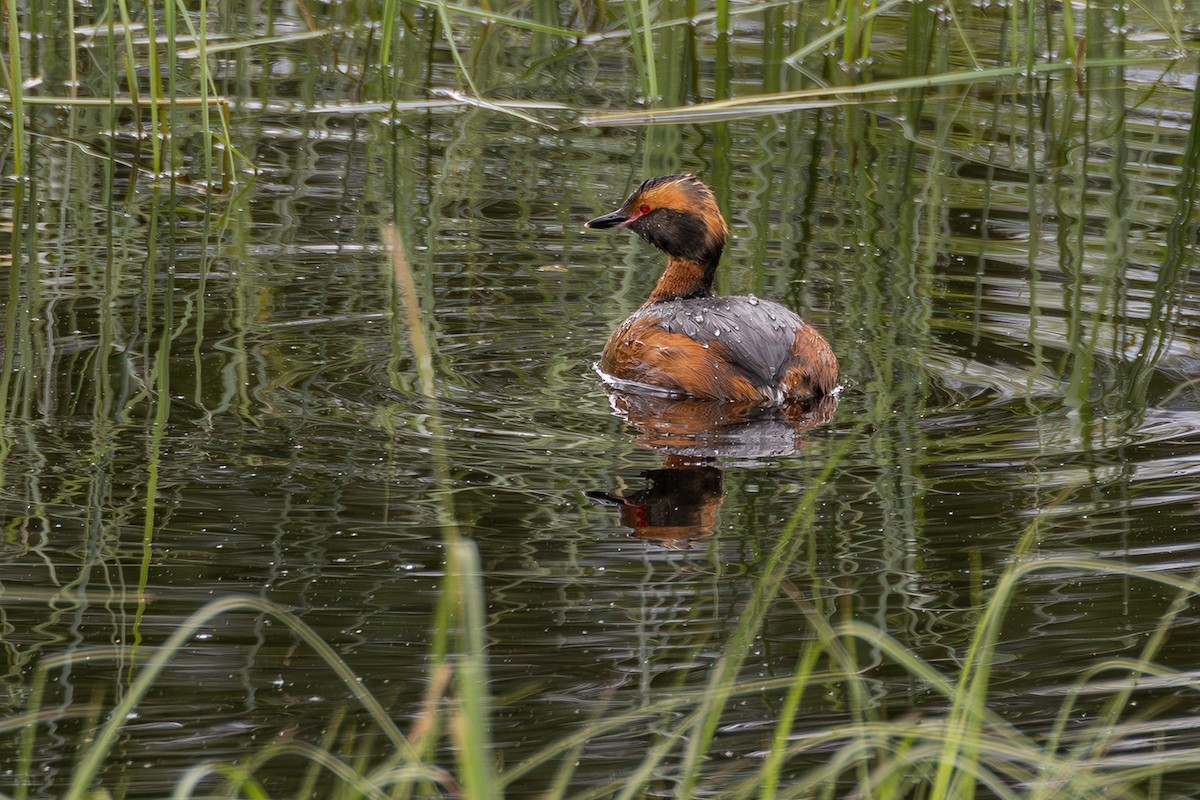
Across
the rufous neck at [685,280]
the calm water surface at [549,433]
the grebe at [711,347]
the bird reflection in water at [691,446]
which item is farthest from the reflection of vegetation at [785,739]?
the rufous neck at [685,280]

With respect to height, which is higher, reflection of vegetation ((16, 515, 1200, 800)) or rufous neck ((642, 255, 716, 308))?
rufous neck ((642, 255, 716, 308))

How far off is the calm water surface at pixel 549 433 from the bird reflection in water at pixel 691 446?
21mm

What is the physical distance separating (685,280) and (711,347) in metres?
0.99

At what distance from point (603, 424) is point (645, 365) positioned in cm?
63

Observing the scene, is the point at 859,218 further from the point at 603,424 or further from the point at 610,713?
the point at 610,713

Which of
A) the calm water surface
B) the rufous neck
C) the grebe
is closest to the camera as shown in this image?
the calm water surface

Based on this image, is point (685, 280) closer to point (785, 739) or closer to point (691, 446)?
point (691, 446)

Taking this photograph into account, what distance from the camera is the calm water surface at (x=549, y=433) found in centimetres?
388

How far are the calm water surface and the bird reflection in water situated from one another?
0.02 meters

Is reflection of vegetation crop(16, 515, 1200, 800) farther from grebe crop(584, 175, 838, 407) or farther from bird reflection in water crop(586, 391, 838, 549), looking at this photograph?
grebe crop(584, 175, 838, 407)

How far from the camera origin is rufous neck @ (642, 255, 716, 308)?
716 cm

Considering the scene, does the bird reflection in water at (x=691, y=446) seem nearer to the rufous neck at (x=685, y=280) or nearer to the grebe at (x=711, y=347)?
the grebe at (x=711, y=347)

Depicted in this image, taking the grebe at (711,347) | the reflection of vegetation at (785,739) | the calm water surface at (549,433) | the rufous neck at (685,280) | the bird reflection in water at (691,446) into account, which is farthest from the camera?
the rufous neck at (685,280)

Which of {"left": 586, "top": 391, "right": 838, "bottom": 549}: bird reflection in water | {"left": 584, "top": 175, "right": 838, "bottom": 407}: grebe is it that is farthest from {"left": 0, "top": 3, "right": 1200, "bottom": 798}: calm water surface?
{"left": 584, "top": 175, "right": 838, "bottom": 407}: grebe
